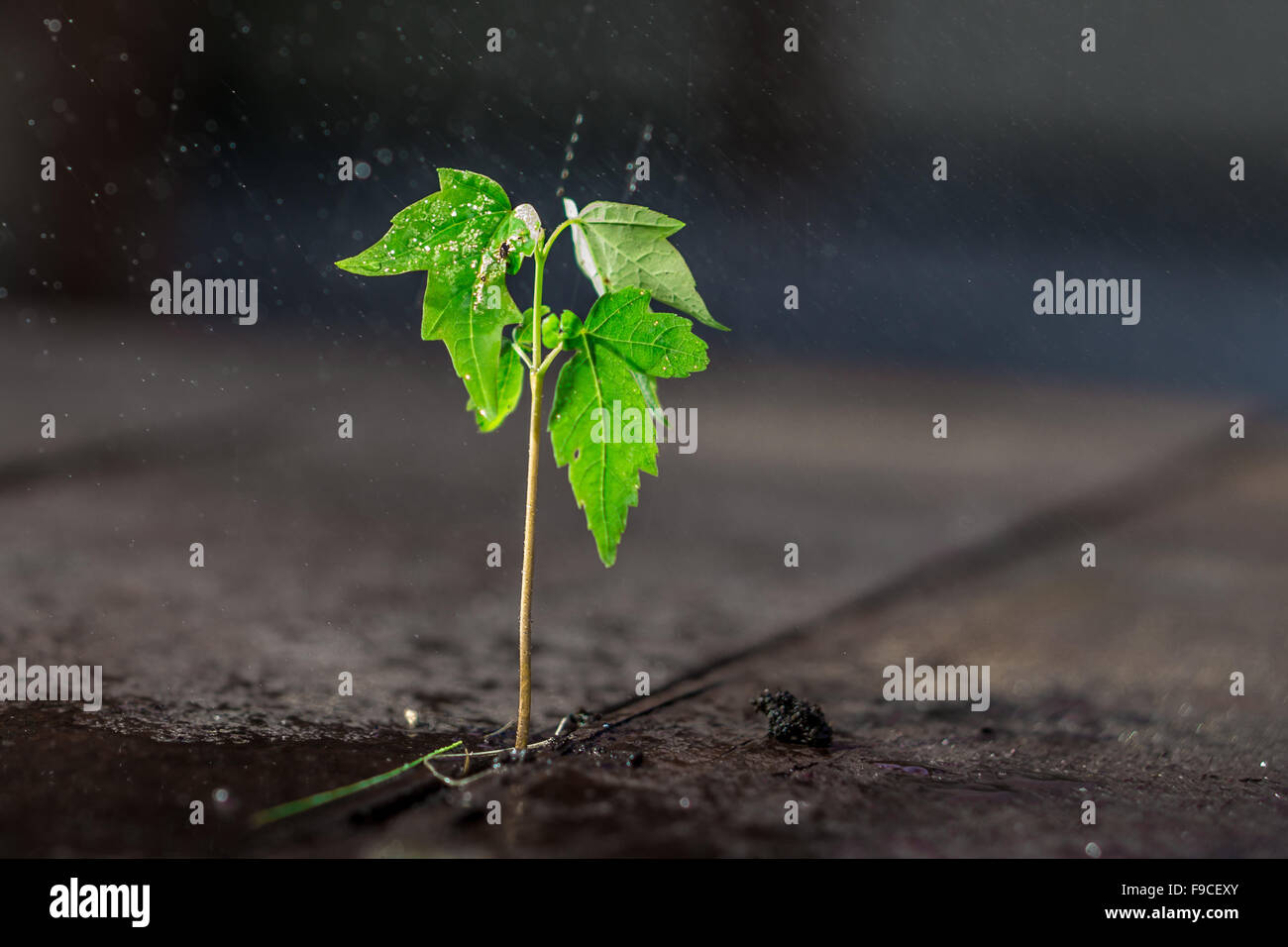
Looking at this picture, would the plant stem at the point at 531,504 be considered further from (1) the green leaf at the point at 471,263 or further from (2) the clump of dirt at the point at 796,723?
(2) the clump of dirt at the point at 796,723

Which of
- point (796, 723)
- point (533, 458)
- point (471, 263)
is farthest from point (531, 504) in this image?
point (796, 723)

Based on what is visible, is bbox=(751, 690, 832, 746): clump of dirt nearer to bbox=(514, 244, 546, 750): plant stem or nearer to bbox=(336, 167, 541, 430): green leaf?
bbox=(514, 244, 546, 750): plant stem

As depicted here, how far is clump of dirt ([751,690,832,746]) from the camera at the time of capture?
0.79m

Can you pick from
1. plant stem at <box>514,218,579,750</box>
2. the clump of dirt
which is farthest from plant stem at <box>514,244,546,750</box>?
the clump of dirt

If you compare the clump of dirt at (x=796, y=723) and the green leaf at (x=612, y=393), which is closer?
the green leaf at (x=612, y=393)

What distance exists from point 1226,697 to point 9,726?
1.15 metres

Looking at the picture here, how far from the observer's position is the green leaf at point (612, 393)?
67cm

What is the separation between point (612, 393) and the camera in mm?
678

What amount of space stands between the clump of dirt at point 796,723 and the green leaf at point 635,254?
0.33 m

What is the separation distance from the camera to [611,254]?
0.69 metres

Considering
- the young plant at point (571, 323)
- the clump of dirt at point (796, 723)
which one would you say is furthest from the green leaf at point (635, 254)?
the clump of dirt at point (796, 723)

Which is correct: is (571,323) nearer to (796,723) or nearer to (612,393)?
(612,393)

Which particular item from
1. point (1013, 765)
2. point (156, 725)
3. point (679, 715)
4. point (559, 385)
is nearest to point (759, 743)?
point (679, 715)

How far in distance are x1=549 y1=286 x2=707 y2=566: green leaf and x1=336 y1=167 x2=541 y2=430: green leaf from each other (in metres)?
0.05
